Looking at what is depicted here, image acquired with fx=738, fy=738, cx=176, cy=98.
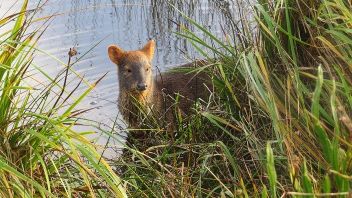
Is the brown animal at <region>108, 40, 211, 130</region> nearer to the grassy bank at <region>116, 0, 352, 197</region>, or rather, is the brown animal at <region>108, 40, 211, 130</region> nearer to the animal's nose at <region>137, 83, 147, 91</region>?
the animal's nose at <region>137, 83, 147, 91</region>

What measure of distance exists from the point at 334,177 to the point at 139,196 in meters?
1.74

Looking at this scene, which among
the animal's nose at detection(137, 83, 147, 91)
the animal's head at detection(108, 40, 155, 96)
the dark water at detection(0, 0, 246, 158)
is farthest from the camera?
the dark water at detection(0, 0, 246, 158)

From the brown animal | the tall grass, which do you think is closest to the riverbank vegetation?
the tall grass

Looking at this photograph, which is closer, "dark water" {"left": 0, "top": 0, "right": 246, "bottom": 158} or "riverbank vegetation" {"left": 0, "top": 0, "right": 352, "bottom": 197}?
"riverbank vegetation" {"left": 0, "top": 0, "right": 352, "bottom": 197}

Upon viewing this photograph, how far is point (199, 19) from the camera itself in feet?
33.7

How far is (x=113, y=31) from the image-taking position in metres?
10.5

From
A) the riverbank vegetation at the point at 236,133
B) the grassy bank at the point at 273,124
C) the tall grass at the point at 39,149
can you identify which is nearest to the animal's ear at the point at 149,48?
the grassy bank at the point at 273,124

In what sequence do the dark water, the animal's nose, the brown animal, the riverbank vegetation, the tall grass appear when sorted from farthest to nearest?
the dark water → the animal's nose → the brown animal → the tall grass → the riverbank vegetation

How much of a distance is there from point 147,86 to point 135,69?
0.37 metres

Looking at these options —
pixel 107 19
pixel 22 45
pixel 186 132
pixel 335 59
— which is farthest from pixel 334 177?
pixel 107 19

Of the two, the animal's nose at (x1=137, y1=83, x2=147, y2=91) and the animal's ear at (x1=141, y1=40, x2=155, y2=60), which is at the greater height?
the animal's ear at (x1=141, y1=40, x2=155, y2=60)

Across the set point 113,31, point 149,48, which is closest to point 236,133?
point 149,48

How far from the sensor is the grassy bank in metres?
3.09

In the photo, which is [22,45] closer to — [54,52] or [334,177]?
[334,177]
